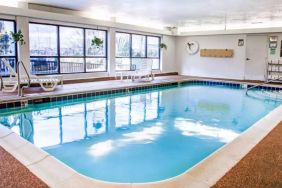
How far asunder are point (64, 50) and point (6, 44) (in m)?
2.09

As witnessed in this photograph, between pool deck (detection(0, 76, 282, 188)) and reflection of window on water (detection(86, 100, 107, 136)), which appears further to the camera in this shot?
reflection of window on water (detection(86, 100, 107, 136))

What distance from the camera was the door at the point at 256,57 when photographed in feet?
38.6

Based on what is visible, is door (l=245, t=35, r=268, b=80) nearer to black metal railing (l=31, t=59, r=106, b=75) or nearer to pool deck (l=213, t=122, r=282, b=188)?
black metal railing (l=31, t=59, r=106, b=75)

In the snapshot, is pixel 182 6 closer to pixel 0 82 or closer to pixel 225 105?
pixel 225 105

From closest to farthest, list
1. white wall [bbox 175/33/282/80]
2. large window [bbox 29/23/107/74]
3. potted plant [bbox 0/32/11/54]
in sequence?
potted plant [bbox 0/32/11/54] < large window [bbox 29/23/107/74] < white wall [bbox 175/33/282/80]

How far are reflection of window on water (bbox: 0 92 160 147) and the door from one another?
6.69 meters

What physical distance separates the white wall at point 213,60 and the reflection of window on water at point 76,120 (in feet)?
21.5

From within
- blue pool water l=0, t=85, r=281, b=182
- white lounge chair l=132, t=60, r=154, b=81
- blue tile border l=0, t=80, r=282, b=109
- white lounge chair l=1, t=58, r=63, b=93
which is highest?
white lounge chair l=132, t=60, r=154, b=81

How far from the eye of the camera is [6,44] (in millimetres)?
8023

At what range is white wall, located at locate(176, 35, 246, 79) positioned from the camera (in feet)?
40.6

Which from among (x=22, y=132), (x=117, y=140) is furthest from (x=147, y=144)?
(x=22, y=132)

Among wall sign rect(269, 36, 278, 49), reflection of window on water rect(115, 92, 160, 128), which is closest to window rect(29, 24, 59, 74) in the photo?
reflection of window on water rect(115, 92, 160, 128)

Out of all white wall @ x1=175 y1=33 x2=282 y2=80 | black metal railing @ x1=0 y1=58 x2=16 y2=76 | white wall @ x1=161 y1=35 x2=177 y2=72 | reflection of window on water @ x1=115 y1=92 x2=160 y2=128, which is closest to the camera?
reflection of window on water @ x1=115 y1=92 x2=160 y2=128

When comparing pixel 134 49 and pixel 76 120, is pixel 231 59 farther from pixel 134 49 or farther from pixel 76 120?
pixel 76 120
